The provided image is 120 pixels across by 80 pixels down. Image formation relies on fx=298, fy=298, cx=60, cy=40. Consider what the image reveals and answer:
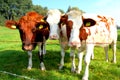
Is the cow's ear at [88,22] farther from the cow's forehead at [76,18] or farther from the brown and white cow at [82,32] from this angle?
the cow's forehead at [76,18]

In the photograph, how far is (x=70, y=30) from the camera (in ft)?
30.6

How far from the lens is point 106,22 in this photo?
38.1 feet

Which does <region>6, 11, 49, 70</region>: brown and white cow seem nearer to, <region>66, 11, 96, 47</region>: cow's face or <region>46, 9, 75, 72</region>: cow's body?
<region>46, 9, 75, 72</region>: cow's body

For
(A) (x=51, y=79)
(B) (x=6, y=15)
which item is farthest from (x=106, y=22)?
(B) (x=6, y=15)

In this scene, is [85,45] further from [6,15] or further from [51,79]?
[6,15]

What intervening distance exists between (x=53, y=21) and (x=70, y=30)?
1.03 metres

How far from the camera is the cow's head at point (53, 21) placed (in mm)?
9695

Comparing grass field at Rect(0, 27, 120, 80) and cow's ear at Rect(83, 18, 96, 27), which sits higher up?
cow's ear at Rect(83, 18, 96, 27)

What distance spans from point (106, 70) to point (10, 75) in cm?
341

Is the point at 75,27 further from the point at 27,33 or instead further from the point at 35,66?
the point at 35,66

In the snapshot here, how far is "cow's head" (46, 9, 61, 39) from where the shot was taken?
31.8 feet

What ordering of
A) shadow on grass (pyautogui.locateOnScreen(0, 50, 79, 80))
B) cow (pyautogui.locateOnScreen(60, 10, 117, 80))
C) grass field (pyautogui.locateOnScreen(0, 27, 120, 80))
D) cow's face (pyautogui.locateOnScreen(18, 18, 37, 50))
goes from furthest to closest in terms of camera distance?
cow's face (pyautogui.locateOnScreen(18, 18, 37, 50))
shadow on grass (pyautogui.locateOnScreen(0, 50, 79, 80))
grass field (pyautogui.locateOnScreen(0, 27, 120, 80))
cow (pyautogui.locateOnScreen(60, 10, 117, 80))

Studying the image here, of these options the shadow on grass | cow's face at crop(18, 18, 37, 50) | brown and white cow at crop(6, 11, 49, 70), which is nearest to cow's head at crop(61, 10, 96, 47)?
brown and white cow at crop(6, 11, 49, 70)

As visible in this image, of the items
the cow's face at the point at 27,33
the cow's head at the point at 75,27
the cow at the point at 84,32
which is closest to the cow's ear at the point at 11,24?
the cow's face at the point at 27,33
